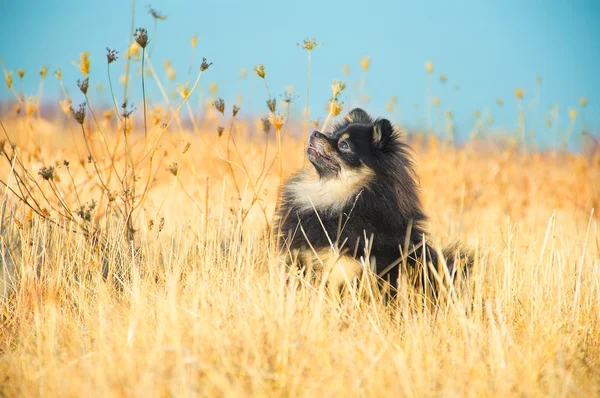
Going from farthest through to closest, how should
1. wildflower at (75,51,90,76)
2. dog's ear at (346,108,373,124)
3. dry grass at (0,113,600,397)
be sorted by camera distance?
dog's ear at (346,108,373,124) < wildflower at (75,51,90,76) < dry grass at (0,113,600,397)

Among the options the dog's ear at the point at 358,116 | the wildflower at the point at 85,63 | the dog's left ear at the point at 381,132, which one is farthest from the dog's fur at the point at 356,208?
the wildflower at the point at 85,63

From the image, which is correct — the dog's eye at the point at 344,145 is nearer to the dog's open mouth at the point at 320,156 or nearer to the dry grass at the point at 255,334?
the dog's open mouth at the point at 320,156

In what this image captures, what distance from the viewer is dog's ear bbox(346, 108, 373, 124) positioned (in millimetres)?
5305

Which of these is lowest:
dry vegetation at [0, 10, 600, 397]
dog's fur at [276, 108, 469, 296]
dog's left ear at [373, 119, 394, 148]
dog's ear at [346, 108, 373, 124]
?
dry vegetation at [0, 10, 600, 397]

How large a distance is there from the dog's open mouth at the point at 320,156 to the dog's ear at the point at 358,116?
759mm

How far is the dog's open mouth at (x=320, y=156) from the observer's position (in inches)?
182

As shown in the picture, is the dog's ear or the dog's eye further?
the dog's ear

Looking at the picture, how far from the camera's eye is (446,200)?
9883 mm

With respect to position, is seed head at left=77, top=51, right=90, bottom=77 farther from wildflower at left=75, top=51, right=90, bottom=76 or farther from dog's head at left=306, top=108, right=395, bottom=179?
dog's head at left=306, top=108, right=395, bottom=179

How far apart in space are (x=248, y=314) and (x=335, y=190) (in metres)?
1.59

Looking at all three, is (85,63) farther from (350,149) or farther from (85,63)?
(350,149)

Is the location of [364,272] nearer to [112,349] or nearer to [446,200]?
[112,349]

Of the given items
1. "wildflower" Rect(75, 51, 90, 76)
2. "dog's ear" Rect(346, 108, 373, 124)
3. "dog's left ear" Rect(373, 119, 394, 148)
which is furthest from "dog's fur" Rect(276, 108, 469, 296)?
"wildflower" Rect(75, 51, 90, 76)

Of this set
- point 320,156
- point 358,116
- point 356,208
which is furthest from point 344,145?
point 358,116
